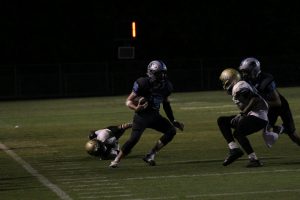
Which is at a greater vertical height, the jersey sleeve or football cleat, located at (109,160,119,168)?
the jersey sleeve

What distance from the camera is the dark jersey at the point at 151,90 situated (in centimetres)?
1263

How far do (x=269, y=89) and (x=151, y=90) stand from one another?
1.67m

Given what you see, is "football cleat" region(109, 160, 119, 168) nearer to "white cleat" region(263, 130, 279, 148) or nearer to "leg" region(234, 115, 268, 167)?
"leg" region(234, 115, 268, 167)

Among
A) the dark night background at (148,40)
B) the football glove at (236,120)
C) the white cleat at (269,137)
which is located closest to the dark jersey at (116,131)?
the football glove at (236,120)

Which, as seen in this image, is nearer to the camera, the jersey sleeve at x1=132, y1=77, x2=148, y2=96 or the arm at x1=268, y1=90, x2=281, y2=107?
the jersey sleeve at x1=132, y1=77, x2=148, y2=96

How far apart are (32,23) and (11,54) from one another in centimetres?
271

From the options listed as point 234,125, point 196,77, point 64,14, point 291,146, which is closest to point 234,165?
point 234,125

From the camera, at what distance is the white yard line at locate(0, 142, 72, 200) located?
33.6 ft

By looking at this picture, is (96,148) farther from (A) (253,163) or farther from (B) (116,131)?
(A) (253,163)

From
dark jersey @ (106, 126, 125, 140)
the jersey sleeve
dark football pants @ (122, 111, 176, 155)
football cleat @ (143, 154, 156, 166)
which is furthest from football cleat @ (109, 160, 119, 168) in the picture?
dark jersey @ (106, 126, 125, 140)

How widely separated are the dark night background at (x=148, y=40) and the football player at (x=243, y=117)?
92.3 feet

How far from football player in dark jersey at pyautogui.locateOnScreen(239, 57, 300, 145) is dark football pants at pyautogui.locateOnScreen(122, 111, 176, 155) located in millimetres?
1326

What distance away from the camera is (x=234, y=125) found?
40.8ft

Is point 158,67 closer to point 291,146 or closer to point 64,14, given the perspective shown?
point 291,146
